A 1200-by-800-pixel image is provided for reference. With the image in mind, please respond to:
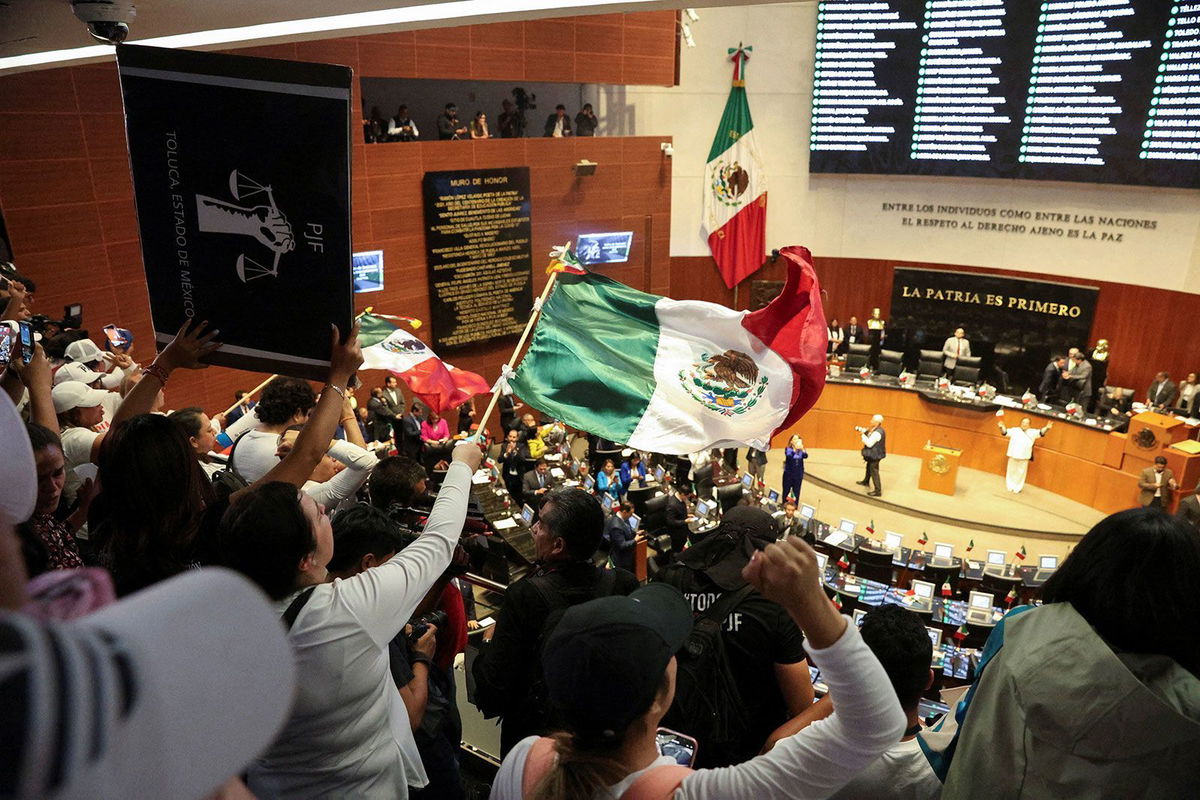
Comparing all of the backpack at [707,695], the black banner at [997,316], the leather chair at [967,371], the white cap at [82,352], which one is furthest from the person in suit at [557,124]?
the backpack at [707,695]

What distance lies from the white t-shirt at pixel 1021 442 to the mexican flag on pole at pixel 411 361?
30.5 ft

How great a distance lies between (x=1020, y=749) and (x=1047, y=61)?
15.2m

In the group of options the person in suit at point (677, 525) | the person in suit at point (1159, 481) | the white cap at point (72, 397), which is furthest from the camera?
the person in suit at point (1159, 481)

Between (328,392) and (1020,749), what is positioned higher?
(328,392)

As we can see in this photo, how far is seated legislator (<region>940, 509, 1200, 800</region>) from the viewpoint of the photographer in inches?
59.3

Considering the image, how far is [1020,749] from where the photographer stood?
5.36 ft

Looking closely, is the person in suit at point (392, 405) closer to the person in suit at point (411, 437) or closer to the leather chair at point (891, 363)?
the person in suit at point (411, 437)

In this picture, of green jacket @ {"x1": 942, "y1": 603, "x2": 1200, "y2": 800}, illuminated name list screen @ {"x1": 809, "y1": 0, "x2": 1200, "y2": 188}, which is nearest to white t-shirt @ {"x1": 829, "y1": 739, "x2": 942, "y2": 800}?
green jacket @ {"x1": 942, "y1": 603, "x2": 1200, "y2": 800}

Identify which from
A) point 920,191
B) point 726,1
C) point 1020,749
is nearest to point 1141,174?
point 920,191

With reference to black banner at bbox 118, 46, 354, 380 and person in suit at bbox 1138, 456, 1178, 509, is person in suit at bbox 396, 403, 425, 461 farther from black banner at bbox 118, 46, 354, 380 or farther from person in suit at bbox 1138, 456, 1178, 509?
person in suit at bbox 1138, 456, 1178, 509

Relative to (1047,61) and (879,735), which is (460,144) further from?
(879,735)

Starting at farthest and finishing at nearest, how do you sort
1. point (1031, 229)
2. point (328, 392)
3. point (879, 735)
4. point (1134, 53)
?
point (1031, 229), point (1134, 53), point (328, 392), point (879, 735)

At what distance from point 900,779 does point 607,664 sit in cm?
123

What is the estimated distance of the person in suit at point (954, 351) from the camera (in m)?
15.4
